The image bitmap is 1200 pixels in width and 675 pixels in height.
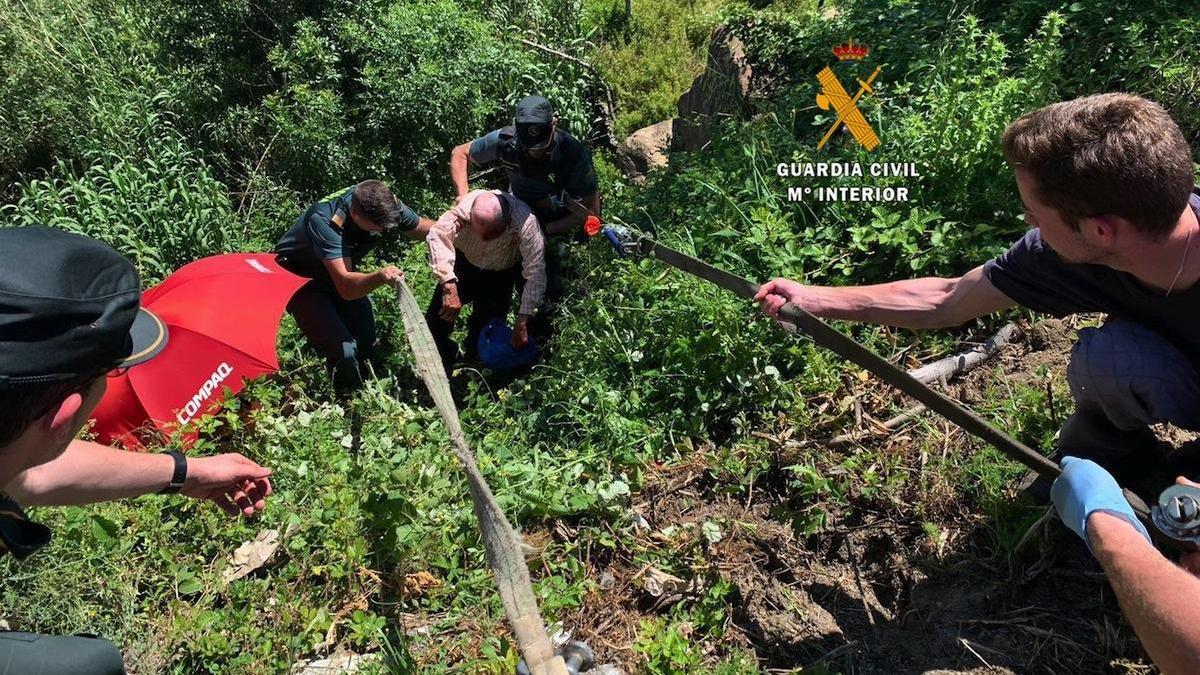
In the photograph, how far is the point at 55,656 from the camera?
188 cm

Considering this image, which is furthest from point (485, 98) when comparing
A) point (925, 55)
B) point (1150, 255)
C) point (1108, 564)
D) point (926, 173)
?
point (1108, 564)

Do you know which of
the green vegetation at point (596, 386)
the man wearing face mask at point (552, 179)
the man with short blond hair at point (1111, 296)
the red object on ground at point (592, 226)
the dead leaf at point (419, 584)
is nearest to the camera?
the man with short blond hair at point (1111, 296)

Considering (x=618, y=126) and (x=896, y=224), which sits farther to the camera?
(x=618, y=126)

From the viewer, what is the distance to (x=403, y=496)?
333cm

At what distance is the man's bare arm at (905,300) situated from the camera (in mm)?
2682

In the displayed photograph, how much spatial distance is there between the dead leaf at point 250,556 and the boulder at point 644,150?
444 cm

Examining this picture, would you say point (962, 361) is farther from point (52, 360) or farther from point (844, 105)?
point (52, 360)

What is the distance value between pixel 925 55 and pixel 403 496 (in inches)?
160

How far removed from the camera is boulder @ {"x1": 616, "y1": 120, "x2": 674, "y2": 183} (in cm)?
718

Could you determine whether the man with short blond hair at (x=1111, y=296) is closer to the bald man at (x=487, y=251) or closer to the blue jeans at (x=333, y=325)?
the bald man at (x=487, y=251)

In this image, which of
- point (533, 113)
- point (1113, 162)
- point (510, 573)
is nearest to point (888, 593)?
point (510, 573)

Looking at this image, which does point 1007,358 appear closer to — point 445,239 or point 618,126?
point 445,239

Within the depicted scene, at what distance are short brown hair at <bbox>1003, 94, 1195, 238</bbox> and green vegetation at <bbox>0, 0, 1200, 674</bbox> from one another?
3.77 ft

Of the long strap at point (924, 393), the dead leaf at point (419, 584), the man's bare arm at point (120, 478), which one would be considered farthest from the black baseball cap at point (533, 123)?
the man's bare arm at point (120, 478)
